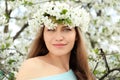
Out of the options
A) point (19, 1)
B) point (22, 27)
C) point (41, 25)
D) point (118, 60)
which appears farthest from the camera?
point (22, 27)

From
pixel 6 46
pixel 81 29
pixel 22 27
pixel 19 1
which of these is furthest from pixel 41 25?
pixel 22 27

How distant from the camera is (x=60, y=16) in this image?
273 centimetres

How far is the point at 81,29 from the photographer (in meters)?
2.80

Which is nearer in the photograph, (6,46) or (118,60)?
(6,46)

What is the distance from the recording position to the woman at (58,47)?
2.61 meters

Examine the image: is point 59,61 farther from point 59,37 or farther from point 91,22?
point 91,22

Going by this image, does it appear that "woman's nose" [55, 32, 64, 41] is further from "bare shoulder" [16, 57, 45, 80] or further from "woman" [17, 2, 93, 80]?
"bare shoulder" [16, 57, 45, 80]

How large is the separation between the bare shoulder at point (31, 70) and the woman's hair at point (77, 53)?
0.59 feet

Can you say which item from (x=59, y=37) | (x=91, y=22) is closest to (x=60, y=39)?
(x=59, y=37)

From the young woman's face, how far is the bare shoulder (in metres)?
0.13

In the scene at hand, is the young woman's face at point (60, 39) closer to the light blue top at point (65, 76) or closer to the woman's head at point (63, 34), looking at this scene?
the woman's head at point (63, 34)

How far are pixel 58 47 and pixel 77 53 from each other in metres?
0.26

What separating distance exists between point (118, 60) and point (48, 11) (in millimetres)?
2336

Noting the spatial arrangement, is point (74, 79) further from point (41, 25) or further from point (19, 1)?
point (19, 1)
